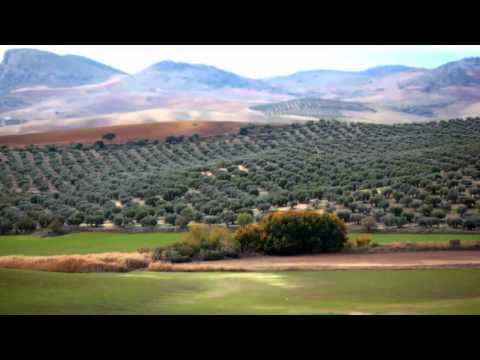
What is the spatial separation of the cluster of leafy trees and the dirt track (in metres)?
6.01

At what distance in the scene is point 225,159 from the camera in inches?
Answer: 2119

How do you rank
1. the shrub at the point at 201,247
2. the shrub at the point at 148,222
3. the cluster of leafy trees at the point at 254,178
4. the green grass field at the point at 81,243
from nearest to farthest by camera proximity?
the shrub at the point at 201,247 → the green grass field at the point at 81,243 → the shrub at the point at 148,222 → the cluster of leafy trees at the point at 254,178

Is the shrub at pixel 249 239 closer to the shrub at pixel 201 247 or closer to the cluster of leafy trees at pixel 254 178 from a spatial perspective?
the shrub at pixel 201 247

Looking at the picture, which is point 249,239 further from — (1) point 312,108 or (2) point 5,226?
(1) point 312,108

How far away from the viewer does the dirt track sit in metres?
21.0

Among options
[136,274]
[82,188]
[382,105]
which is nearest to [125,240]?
[136,274]

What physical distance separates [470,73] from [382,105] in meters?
39.3

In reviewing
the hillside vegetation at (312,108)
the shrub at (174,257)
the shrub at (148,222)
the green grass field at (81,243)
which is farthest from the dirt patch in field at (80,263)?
the hillside vegetation at (312,108)

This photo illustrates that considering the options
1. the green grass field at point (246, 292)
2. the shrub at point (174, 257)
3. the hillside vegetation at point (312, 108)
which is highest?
the hillside vegetation at point (312, 108)

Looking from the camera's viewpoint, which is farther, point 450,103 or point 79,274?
point 450,103

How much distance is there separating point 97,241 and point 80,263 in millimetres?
6486

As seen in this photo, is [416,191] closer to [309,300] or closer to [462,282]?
[462,282]

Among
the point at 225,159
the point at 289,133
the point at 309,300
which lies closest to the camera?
the point at 309,300

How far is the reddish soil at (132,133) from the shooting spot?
68625 millimetres
